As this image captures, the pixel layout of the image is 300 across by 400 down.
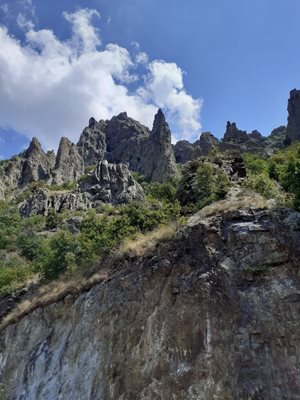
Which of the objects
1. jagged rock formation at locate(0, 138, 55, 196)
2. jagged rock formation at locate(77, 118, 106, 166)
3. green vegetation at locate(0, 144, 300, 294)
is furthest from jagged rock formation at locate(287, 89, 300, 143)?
green vegetation at locate(0, 144, 300, 294)

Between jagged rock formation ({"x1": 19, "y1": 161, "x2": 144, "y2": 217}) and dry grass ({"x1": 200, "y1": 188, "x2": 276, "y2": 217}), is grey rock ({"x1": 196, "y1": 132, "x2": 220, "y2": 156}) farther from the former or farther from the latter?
dry grass ({"x1": 200, "y1": 188, "x2": 276, "y2": 217})

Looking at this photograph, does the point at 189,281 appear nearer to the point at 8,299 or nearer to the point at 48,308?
the point at 48,308

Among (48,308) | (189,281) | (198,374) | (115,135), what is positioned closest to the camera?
(198,374)

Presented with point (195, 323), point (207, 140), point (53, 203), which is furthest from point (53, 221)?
point (207, 140)

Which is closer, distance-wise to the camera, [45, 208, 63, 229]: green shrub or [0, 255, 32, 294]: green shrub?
[0, 255, 32, 294]: green shrub

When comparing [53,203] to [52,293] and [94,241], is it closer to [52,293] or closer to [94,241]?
[94,241]

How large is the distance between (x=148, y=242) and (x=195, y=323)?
4559 millimetres

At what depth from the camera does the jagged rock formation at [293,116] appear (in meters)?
85.6

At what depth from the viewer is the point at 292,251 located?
12.3 m

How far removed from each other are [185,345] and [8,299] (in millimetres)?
14053

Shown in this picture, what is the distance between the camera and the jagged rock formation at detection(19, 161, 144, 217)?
59925mm

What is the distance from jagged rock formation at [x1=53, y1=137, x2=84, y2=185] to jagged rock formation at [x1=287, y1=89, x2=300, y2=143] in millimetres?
46407

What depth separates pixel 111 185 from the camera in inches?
2488

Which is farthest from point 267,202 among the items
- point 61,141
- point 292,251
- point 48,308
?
point 61,141
